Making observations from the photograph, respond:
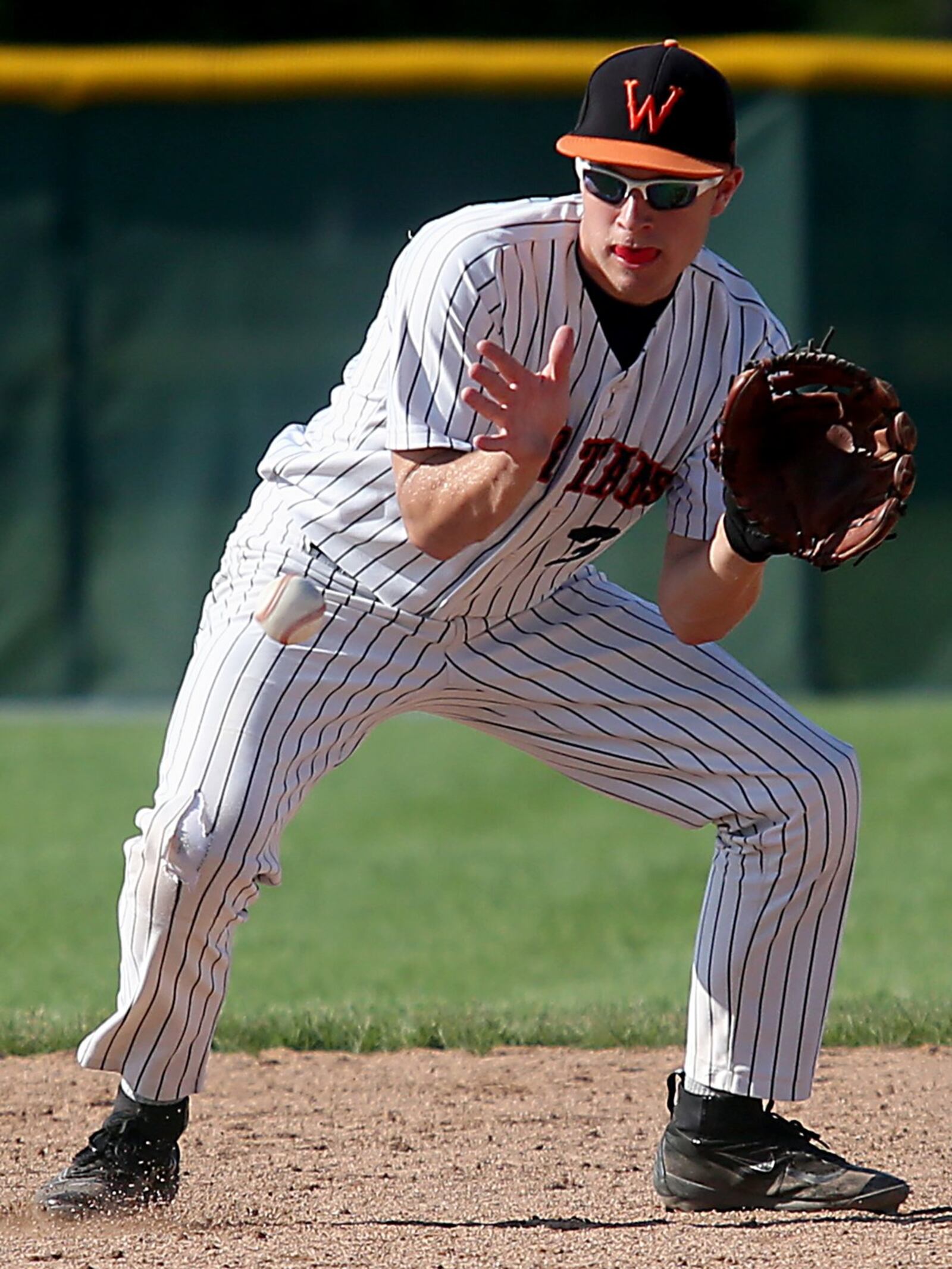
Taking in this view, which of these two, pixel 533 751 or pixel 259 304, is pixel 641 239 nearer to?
pixel 533 751

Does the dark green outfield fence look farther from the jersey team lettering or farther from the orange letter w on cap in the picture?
the orange letter w on cap

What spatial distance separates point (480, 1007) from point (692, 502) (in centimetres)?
193

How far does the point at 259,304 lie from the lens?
7.63m

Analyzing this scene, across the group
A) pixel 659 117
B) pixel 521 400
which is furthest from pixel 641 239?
pixel 521 400

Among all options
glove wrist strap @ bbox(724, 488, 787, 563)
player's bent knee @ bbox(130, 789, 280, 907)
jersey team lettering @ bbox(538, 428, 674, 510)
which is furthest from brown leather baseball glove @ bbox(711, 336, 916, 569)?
player's bent knee @ bbox(130, 789, 280, 907)

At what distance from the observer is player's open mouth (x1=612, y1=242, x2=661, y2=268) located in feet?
9.19

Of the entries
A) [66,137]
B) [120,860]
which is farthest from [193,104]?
[120,860]

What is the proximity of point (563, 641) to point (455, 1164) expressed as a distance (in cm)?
92

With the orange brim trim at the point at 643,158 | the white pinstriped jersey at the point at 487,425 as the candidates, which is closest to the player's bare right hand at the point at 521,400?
the white pinstriped jersey at the point at 487,425

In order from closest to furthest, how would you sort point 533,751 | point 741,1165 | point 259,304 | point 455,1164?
point 741,1165, point 533,751, point 455,1164, point 259,304

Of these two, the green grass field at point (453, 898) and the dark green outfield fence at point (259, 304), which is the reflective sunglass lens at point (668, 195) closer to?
the green grass field at point (453, 898)

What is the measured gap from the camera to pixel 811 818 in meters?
3.00

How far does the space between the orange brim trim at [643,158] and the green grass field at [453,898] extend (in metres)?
2.12

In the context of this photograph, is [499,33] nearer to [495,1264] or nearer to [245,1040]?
[245,1040]
